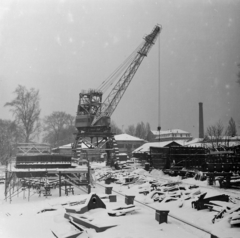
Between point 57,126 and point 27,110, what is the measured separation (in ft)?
51.1

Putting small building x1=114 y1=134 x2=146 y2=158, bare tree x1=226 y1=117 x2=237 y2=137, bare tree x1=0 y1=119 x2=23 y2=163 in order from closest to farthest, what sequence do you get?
bare tree x1=226 y1=117 x2=237 y2=137 < bare tree x1=0 y1=119 x2=23 y2=163 < small building x1=114 y1=134 x2=146 y2=158

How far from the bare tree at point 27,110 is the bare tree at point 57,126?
7838mm

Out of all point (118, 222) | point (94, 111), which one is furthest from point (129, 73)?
point (118, 222)

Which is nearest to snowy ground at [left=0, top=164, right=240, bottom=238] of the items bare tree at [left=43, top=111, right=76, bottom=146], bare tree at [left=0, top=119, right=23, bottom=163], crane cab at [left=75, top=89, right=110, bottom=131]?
Answer: bare tree at [left=0, top=119, right=23, bottom=163]

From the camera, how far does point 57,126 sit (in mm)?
55312

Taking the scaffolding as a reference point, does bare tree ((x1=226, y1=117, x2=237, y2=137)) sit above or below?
above

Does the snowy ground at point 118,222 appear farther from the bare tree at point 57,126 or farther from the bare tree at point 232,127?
the bare tree at point 57,126

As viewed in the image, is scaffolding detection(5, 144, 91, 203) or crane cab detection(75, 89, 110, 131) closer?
scaffolding detection(5, 144, 91, 203)

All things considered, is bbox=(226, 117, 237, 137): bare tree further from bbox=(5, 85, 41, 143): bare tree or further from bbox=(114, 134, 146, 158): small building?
bbox=(114, 134, 146, 158): small building

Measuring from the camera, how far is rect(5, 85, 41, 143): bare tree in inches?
1538

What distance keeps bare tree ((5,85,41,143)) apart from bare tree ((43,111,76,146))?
7838 millimetres

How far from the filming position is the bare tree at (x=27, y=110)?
3906 cm

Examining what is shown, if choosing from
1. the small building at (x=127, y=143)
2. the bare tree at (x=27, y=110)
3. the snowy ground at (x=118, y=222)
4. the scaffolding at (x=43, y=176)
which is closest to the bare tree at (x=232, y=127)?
the snowy ground at (x=118, y=222)

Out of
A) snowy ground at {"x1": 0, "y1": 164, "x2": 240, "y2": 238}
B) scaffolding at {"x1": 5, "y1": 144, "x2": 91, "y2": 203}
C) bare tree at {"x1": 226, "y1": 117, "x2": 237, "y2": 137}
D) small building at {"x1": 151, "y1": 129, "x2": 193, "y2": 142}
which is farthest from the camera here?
small building at {"x1": 151, "y1": 129, "x2": 193, "y2": 142}
